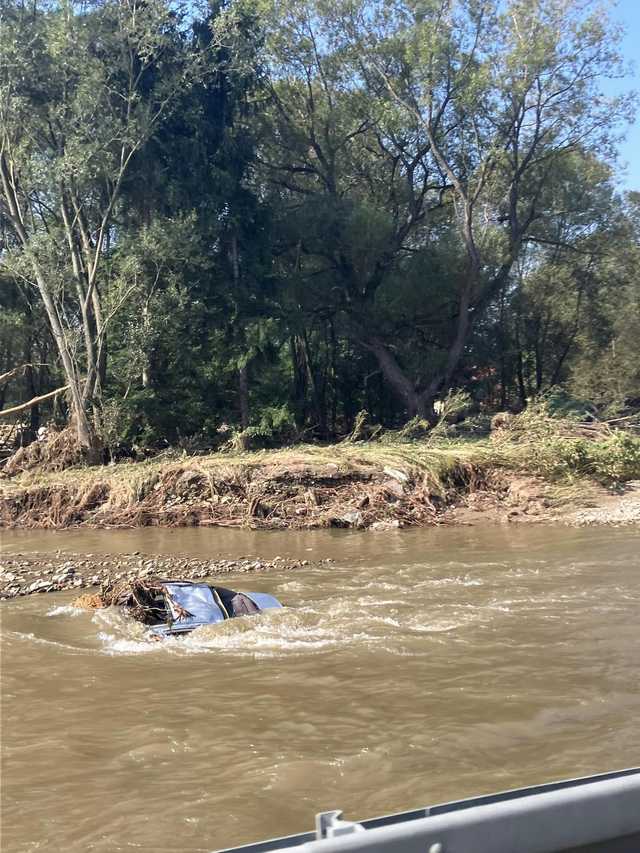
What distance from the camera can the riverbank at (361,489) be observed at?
16328 millimetres

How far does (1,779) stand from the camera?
5496 millimetres

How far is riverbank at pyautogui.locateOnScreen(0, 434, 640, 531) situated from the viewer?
16.3m

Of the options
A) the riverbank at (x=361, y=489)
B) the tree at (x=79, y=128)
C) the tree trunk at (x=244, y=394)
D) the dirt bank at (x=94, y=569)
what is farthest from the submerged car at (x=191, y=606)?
the tree trunk at (x=244, y=394)

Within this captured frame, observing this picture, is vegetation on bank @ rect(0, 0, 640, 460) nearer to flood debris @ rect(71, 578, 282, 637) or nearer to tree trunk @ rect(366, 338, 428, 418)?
tree trunk @ rect(366, 338, 428, 418)

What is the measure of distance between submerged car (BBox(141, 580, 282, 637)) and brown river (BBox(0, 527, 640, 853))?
24 centimetres

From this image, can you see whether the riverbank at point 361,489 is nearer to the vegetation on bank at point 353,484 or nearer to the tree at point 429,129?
the vegetation on bank at point 353,484

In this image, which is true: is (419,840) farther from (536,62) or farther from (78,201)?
(536,62)

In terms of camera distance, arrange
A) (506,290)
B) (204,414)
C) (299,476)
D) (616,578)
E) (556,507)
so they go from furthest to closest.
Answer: (506,290), (204,414), (299,476), (556,507), (616,578)

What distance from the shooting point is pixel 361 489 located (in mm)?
17062

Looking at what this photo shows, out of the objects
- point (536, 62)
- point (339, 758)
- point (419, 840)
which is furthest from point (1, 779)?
point (536, 62)

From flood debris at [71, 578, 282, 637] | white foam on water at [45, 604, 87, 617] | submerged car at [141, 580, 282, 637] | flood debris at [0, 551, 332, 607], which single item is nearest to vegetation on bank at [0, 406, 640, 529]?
flood debris at [0, 551, 332, 607]

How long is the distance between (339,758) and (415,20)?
997 inches

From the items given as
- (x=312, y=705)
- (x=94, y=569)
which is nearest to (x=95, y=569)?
(x=94, y=569)

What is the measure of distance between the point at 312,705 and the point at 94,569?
273 inches
